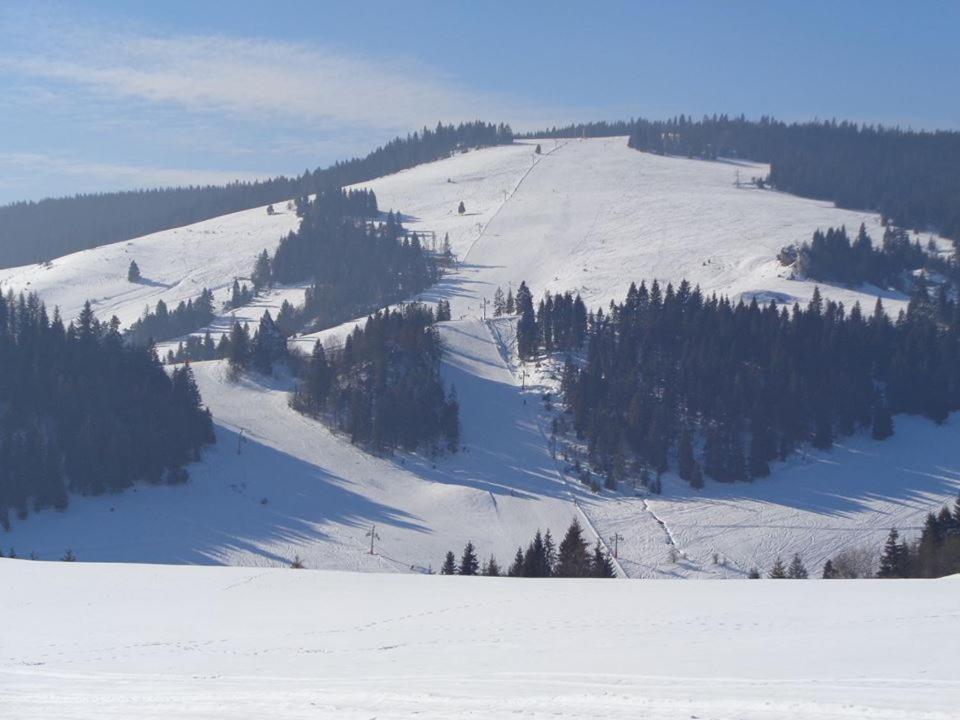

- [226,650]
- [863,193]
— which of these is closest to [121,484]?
[226,650]

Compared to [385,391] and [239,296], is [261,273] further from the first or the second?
[385,391]

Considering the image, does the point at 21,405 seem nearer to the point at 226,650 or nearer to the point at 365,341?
the point at 365,341

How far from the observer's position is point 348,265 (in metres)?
145

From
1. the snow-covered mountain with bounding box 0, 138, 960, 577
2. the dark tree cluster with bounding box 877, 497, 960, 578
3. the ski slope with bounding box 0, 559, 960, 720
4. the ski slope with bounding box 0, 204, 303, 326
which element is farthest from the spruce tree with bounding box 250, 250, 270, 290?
the ski slope with bounding box 0, 559, 960, 720

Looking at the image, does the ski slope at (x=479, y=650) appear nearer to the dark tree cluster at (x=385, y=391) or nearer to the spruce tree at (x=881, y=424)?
the dark tree cluster at (x=385, y=391)

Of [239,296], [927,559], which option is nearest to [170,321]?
[239,296]

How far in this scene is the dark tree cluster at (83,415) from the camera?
211ft

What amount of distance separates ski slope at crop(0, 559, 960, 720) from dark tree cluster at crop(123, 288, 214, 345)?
102 meters

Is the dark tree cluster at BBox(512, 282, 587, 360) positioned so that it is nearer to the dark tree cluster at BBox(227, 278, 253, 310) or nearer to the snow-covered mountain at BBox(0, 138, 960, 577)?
the snow-covered mountain at BBox(0, 138, 960, 577)

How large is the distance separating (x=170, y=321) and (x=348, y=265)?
94.6 ft

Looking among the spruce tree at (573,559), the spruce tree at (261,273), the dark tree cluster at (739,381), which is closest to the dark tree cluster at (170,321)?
the spruce tree at (261,273)

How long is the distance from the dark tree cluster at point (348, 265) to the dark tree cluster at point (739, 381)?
133ft

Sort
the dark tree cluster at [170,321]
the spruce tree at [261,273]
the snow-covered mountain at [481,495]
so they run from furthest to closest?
the spruce tree at [261,273], the dark tree cluster at [170,321], the snow-covered mountain at [481,495]

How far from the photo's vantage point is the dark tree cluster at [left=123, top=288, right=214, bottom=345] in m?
126
